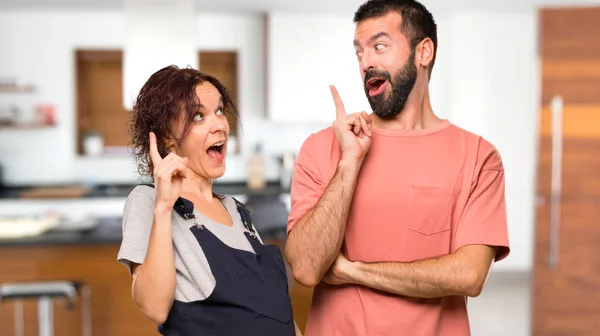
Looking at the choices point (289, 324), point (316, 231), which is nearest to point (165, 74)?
point (316, 231)

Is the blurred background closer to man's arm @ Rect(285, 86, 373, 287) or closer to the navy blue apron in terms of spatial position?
man's arm @ Rect(285, 86, 373, 287)

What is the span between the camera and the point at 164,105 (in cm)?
135

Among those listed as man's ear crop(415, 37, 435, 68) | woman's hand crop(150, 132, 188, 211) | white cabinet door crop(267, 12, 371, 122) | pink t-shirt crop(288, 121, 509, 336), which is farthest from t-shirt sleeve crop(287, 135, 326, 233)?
white cabinet door crop(267, 12, 371, 122)

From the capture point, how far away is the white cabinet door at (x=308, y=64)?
6094 millimetres

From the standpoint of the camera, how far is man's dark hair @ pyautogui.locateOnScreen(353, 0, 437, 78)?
1.64 meters

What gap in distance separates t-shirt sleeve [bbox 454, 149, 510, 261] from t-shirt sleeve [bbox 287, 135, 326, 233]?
0.36 meters

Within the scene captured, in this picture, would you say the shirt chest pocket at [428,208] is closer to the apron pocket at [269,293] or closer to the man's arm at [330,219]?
the man's arm at [330,219]

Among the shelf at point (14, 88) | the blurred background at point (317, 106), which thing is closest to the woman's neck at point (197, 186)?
the blurred background at point (317, 106)

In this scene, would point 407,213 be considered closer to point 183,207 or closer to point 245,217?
point 245,217

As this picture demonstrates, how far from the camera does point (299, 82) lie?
6.12 meters

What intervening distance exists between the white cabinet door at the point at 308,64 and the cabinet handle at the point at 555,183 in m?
2.07

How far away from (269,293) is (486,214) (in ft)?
1.91

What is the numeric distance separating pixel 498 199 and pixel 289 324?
Result: 62 cm

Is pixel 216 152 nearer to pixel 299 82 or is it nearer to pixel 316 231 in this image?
pixel 316 231
